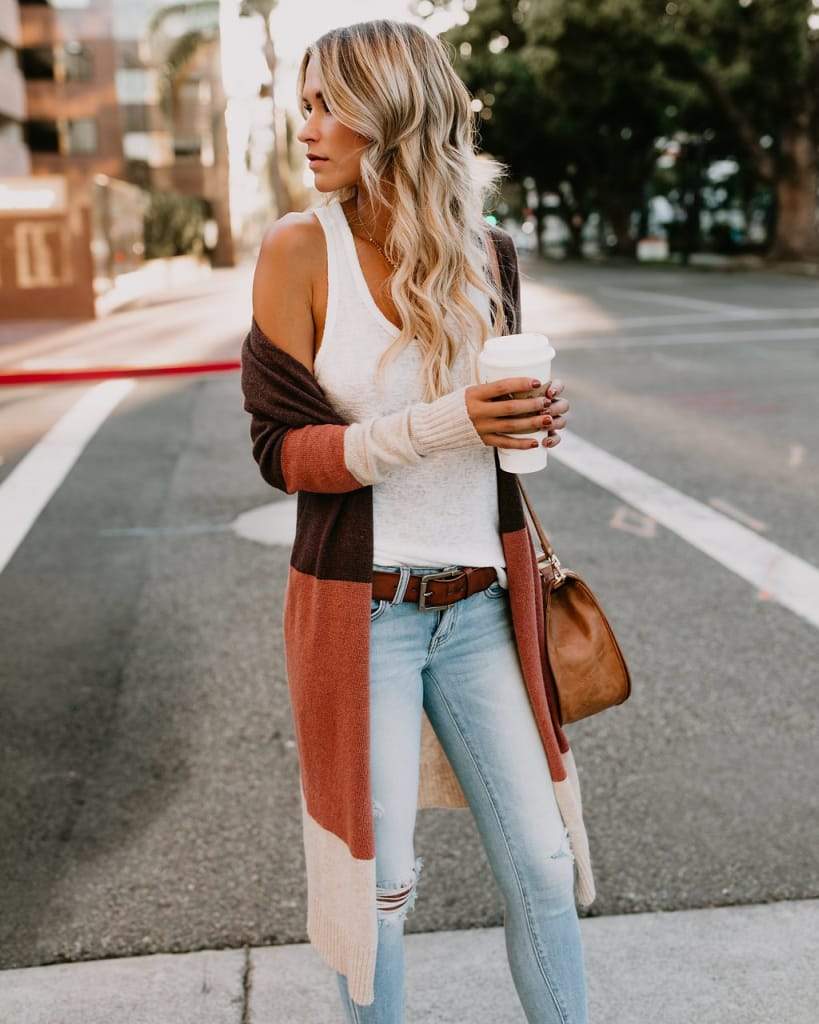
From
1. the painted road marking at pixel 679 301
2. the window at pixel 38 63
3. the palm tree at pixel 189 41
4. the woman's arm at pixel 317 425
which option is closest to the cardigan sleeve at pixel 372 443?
the woman's arm at pixel 317 425

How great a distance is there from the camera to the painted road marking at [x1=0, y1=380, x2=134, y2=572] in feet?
22.7

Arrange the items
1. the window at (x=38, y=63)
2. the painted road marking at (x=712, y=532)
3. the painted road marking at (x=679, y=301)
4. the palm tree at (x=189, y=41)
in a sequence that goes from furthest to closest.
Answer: the palm tree at (x=189, y=41) < the window at (x=38, y=63) < the painted road marking at (x=679, y=301) < the painted road marking at (x=712, y=532)

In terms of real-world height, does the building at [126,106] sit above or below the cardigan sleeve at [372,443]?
above

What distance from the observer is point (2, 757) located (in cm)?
390

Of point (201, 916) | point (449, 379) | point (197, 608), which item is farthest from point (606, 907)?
point (197, 608)

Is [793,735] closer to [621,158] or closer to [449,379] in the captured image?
[449,379]

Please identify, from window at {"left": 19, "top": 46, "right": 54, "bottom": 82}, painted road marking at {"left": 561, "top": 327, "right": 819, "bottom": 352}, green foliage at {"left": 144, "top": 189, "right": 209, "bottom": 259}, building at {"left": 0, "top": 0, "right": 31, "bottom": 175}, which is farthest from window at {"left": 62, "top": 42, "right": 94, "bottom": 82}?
painted road marking at {"left": 561, "top": 327, "right": 819, "bottom": 352}

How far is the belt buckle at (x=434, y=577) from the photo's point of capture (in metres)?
1.96

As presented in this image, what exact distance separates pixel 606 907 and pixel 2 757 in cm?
211

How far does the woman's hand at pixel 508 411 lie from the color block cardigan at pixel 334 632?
23 cm

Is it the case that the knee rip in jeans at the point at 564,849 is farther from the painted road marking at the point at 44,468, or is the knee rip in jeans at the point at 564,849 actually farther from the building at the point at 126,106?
the building at the point at 126,106

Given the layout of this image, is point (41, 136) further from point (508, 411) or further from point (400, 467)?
point (508, 411)

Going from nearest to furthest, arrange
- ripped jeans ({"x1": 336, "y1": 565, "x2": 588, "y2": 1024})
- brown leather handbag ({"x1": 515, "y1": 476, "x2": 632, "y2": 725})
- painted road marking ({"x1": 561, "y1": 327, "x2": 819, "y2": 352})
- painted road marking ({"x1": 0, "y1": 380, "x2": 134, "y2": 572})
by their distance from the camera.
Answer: ripped jeans ({"x1": 336, "y1": 565, "x2": 588, "y2": 1024}) → brown leather handbag ({"x1": 515, "y1": 476, "x2": 632, "y2": 725}) → painted road marking ({"x1": 0, "y1": 380, "x2": 134, "y2": 572}) → painted road marking ({"x1": 561, "y1": 327, "x2": 819, "y2": 352})

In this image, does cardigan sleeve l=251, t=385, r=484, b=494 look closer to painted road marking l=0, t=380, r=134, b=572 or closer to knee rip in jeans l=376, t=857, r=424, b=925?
knee rip in jeans l=376, t=857, r=424, b=925
